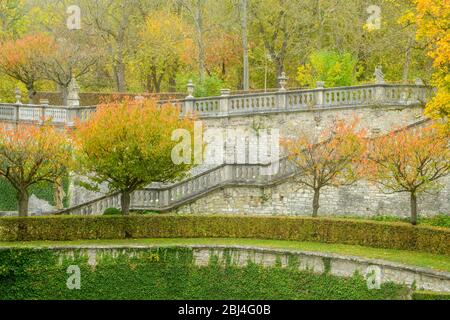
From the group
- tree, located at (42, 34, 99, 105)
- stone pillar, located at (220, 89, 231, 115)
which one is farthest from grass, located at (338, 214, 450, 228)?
tree, located at (42, 34, 99, 105)

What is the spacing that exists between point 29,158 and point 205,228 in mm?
6641

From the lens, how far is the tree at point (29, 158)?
34.5 m

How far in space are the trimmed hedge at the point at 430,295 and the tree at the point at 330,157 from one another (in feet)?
29.4

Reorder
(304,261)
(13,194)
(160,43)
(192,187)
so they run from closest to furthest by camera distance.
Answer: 1. (304,261)
2. (192,187)
3. (13,194)
4. (160,43)

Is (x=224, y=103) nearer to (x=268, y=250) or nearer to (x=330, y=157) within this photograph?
(x=330, y=157)

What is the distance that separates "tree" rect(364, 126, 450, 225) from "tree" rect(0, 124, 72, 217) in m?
10.8

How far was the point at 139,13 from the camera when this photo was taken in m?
57.0

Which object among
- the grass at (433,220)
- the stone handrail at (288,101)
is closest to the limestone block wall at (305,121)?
the stone handrail at (288,101)

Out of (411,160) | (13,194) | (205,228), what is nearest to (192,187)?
(205,228)

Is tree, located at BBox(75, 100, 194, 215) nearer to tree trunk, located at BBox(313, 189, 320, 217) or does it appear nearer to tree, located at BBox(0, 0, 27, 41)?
tree trunk, located at BBox(313, 189, 320, 217)

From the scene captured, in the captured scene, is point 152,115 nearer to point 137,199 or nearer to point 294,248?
point 137,199

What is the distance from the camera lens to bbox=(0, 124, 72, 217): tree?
113 feet

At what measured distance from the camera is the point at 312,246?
32750mm
